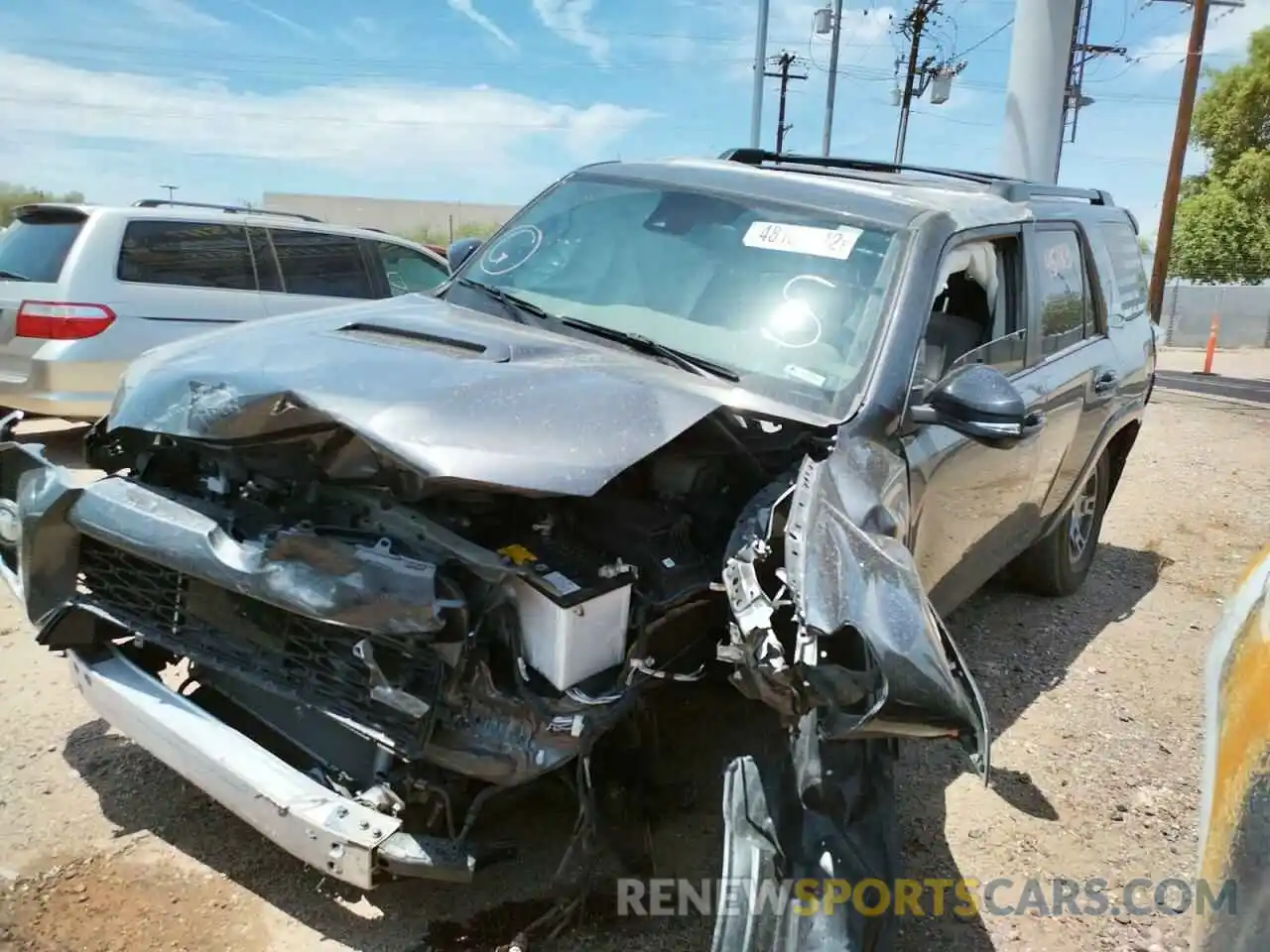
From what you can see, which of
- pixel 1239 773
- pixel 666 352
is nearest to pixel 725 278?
pixel 666 352

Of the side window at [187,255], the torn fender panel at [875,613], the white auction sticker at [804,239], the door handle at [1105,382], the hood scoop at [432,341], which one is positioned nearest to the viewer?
the torn fender panel at [875,613]

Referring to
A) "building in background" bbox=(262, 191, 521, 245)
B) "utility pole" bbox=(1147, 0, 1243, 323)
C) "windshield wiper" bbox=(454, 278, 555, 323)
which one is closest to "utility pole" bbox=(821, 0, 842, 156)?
"utility pole" bbox=(1147, 0, 1243, 323)

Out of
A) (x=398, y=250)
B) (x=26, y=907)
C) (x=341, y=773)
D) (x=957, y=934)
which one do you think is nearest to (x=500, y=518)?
(x=341, y=773)

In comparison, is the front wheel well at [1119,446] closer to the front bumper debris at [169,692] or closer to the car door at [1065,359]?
the car door at [1065,359]

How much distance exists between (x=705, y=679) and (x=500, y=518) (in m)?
0.83

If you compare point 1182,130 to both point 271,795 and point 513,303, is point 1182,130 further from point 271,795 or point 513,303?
point 271,795

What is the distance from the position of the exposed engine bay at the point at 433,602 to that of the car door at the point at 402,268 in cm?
568

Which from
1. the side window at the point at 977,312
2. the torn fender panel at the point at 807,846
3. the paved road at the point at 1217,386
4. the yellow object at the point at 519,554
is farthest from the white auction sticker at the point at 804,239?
the paved road at the point at 1217,386

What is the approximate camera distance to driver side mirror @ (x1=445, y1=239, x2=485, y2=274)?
4395 mm

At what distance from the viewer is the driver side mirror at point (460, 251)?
173 inches

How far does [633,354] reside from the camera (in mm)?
3072

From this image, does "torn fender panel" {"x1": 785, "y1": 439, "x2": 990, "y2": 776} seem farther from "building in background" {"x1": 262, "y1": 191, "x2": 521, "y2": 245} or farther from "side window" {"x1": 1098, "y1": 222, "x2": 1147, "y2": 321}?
"building in background" {"x1": 262, "y1": 191, "x2": 521, "y2": 245}

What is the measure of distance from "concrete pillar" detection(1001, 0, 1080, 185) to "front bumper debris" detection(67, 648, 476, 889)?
12911 mm

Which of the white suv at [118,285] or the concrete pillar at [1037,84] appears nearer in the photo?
the white suv at [118,285]
